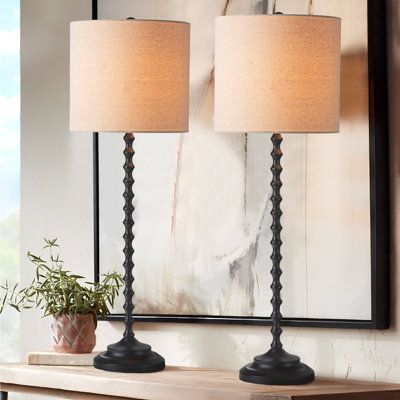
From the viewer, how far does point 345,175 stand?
295 centimetres

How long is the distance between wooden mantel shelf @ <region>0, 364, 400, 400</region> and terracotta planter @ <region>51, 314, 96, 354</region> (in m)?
0.07

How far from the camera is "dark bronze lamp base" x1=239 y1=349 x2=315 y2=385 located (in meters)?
2.81

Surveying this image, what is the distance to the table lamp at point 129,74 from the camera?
2.90m

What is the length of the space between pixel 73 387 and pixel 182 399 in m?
0.34

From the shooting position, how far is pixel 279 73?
8.93ft

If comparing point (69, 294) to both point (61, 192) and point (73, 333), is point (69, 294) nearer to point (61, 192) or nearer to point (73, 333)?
point (73, 333)

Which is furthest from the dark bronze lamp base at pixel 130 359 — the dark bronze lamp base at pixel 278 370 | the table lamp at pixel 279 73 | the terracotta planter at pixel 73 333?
the table lamp at pixel 279 73

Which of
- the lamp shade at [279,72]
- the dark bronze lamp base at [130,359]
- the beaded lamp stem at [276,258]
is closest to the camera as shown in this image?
the lamp shade at [279,72]

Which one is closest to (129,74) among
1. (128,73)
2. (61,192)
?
(128,73)

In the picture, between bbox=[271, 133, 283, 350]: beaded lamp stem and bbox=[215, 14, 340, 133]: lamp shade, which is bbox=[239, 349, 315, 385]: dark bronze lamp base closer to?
bbox=[271, 133, 283, 350]: beaded lamp stem

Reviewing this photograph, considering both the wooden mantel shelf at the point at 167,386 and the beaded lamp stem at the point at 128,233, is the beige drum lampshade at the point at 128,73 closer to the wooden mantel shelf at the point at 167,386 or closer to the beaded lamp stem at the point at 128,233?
the beaded lamp stem at the point at 128,233

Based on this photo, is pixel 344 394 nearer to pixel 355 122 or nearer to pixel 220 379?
pixel 220 379

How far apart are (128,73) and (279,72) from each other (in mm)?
405

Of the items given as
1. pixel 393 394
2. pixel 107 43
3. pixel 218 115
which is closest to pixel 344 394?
pixel 393 394
